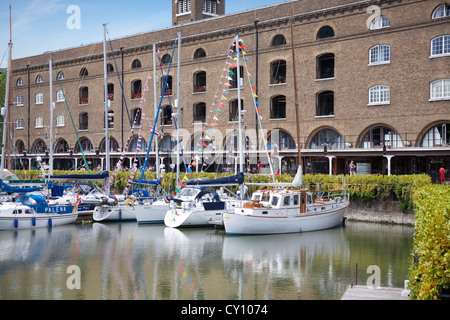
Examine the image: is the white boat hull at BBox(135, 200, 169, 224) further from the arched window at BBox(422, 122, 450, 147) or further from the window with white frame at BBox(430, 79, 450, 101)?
the window with white frame at BBox(430, 79, 450, 101)

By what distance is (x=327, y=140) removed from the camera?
40188 millimetres

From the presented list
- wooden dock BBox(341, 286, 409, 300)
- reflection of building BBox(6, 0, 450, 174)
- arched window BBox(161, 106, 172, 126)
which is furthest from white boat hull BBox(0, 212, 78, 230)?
wooden dock BBox(341, 286, 409, 300)

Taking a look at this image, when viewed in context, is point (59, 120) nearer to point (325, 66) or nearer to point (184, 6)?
point (184, 6)

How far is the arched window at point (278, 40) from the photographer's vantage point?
42.3m

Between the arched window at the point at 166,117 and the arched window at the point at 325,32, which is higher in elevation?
the arched window at the point at 325,32

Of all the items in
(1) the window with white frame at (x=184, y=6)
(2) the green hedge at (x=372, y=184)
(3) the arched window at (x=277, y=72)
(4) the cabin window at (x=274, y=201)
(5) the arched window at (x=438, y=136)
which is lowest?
(4) the cabin window at (x=274, y=201)

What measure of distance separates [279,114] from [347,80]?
6.92 meters

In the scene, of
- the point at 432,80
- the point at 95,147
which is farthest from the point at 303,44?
the point at 95,147

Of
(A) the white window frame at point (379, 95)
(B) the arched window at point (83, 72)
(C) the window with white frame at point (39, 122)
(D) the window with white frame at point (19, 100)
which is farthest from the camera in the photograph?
(D) the window with white frame at point (19, 100)

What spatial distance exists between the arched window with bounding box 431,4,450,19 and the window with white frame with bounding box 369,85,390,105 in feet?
19.3

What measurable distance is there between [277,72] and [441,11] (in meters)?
13.6

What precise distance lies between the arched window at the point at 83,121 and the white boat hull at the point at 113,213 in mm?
26534

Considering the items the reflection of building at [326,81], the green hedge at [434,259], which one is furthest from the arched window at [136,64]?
the green hedge at [434,259]

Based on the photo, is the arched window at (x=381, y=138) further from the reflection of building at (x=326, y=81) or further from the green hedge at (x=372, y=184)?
the green hedge at (x=372, y=184)
